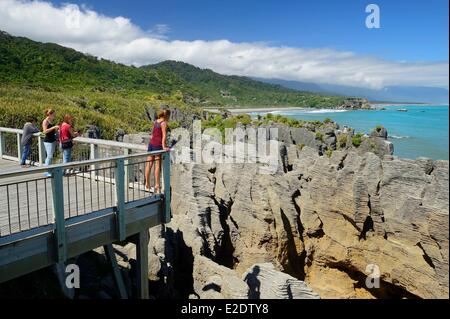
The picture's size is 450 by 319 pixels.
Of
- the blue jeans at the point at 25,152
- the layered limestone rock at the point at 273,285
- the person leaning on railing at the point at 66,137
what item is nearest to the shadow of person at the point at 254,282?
the layered limestone rock at the point at 273,285

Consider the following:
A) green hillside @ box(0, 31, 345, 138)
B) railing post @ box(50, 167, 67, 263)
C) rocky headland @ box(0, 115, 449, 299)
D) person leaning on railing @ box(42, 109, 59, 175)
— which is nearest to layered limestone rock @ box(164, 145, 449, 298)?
rocky headland @ box(0, 115, 449, 299)

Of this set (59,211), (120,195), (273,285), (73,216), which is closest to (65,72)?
(120,195)

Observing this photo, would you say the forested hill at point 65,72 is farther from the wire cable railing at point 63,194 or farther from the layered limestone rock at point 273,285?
the layered limestone rock at point 273,285

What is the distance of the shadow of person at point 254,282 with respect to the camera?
283 inches

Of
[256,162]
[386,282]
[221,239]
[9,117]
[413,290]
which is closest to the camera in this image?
[413,290]

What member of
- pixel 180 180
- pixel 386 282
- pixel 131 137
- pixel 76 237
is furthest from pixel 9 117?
pixel 386 282

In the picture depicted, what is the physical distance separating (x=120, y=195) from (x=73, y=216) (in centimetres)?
71

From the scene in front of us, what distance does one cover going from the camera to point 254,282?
7.43m

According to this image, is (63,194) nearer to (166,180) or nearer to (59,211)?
(59,211)

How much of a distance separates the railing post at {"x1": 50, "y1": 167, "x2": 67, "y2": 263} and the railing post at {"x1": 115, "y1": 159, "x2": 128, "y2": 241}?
0.91 meters

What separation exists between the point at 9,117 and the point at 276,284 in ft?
56.6

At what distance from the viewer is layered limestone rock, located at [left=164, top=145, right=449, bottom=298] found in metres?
9.08
